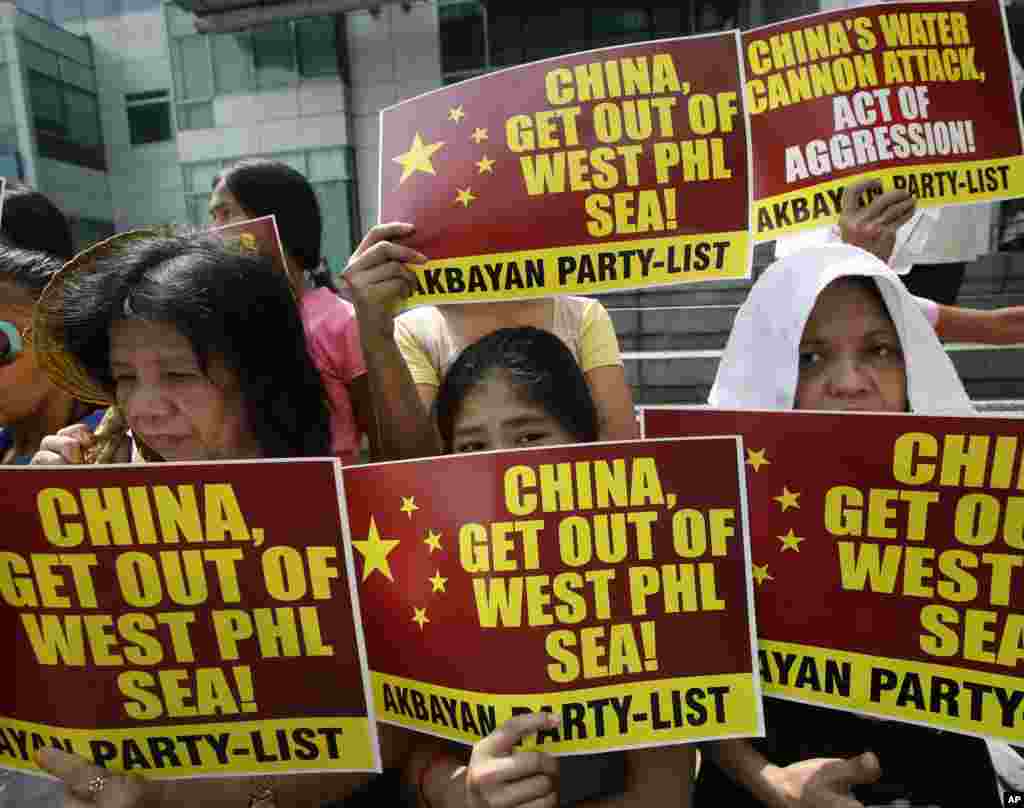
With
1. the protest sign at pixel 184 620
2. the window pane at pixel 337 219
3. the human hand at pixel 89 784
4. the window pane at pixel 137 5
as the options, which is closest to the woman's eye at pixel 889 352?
the protest sign at pixel 184 620

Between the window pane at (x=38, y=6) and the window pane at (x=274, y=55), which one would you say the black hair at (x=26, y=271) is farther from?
the window pane at (x=38, y=6)

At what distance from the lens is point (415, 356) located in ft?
6.19

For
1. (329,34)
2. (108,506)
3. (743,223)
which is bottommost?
(108,506)

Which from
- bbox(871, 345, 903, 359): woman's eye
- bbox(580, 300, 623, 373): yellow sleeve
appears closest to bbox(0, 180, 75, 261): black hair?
bbox(580, 300, 623, 373): yellow sleeve

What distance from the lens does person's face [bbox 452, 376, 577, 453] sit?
143cm

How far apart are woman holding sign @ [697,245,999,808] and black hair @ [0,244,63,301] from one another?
1584 mm

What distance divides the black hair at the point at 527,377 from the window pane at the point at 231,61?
16.5m

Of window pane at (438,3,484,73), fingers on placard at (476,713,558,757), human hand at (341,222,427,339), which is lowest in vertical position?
fingers on placard at (476,713,558,757)

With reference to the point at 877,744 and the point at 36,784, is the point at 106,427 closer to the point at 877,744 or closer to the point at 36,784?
the point at 36,784

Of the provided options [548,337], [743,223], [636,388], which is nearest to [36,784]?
[548,337]

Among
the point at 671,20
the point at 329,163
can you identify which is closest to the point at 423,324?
the point at 671,20

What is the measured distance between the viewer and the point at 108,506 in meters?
1.03

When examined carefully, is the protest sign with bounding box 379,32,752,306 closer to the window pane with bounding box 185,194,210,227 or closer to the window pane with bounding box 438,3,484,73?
the window pane with bounding box 438,3,484,73

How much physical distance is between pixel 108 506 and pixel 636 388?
458 cm
